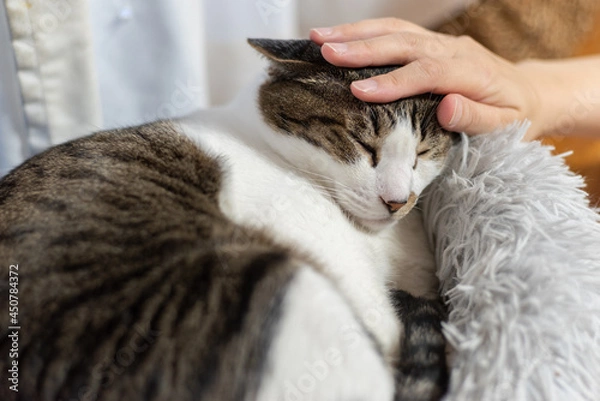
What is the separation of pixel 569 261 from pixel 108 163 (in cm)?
70

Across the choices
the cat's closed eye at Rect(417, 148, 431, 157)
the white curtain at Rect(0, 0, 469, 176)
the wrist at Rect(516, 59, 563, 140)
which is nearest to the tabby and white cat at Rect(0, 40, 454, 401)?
the cat's closed eye at Rect(417, 148, 431, 157)

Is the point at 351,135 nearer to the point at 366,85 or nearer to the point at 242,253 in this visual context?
the point at 366,85

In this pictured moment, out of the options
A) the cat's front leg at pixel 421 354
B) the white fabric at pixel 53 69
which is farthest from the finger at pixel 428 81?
the white fabric at pixel 53 69

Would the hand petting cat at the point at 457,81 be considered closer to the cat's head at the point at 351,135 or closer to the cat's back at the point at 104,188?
the cat's head at the point at 351,135

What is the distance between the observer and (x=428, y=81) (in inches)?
35.6

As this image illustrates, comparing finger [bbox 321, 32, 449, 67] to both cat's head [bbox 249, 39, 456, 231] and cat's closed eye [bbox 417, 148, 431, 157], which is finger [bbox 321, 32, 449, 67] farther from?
cat's closed eye [bbox 417, 148, 431, 157]

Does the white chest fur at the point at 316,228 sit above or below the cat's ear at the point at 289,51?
below

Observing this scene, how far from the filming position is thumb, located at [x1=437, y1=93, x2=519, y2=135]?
0.92 metres

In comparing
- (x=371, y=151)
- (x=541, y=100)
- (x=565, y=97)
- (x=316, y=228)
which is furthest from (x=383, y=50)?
(x=565, y=97)

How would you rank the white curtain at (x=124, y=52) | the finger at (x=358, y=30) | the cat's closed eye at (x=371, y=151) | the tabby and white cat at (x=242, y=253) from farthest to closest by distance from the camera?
the white curtain at (x=124, y=52) < the finger at (x=358, y=30) < the cat's closed eye at (x=371, y=151) < the tabby and white cat at (x=242, y=253)

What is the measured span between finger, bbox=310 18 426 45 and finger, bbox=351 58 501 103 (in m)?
0.18

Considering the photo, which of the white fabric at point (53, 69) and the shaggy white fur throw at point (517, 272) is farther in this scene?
the white fabric at point (53, 69)

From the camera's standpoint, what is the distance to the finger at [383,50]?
0.90 metres

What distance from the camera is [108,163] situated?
773 millimetres
